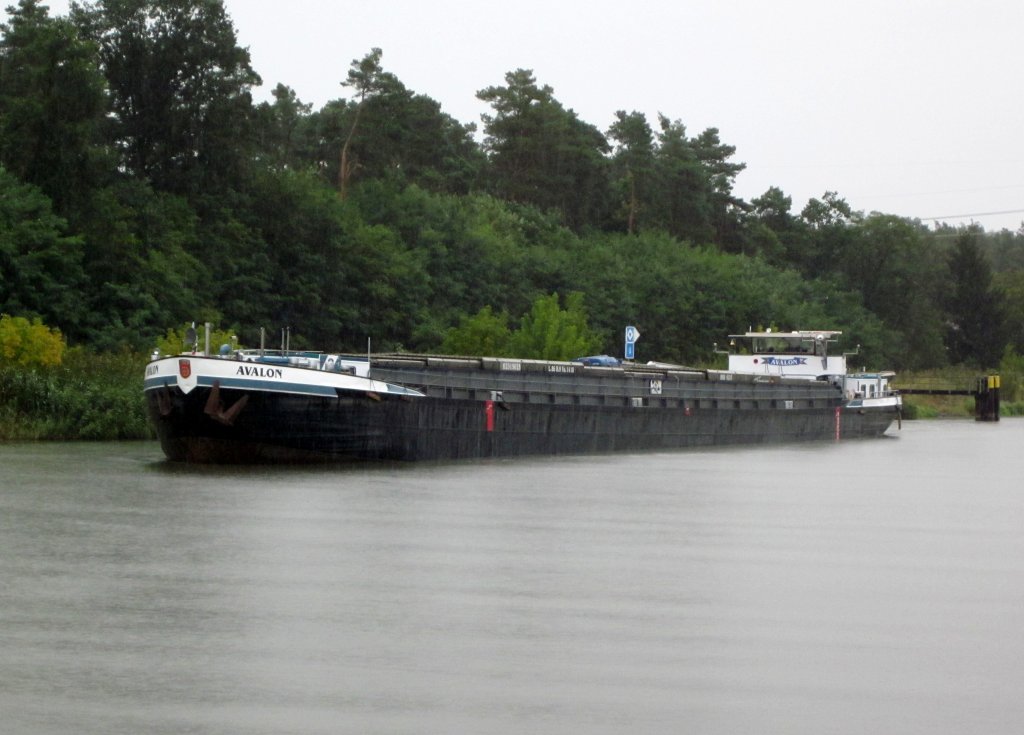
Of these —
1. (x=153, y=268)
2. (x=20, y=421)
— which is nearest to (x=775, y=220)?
(x=153, y=268)

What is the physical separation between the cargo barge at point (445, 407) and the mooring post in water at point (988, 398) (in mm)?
21947

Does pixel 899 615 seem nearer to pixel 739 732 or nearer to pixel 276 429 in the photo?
pixel 739 732

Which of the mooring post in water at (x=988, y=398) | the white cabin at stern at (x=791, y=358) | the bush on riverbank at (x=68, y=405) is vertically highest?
the white cabin at stern at (x=791, y=358)

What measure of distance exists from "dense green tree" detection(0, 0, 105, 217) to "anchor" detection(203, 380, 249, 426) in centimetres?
2490

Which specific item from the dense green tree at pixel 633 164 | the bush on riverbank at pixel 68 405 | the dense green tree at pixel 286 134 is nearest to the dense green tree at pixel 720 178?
the dense green tree at pixel 633 164

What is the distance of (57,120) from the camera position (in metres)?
52.3

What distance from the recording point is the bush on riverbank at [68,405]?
35.2m

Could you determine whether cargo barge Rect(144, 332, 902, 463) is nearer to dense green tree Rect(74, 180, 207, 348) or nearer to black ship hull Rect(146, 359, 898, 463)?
black ship hull Rect(146, 359, 898, 463)

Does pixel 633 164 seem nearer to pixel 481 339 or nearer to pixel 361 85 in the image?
pixel 361 85

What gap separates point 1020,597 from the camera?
1728 cm

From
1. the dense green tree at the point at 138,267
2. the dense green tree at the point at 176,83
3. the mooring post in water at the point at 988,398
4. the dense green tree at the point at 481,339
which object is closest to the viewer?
the dense green tree at the point at 138,267

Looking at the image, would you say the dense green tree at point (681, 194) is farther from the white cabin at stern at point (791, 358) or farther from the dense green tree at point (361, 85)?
the white cabin at stern at point (791, 358)

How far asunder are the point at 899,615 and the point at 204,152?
160 ft

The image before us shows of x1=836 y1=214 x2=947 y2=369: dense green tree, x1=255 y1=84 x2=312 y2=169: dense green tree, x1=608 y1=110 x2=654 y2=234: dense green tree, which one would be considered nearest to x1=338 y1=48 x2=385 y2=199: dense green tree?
x1=255 y1=84 x2=312 y2=169: dense green tree
